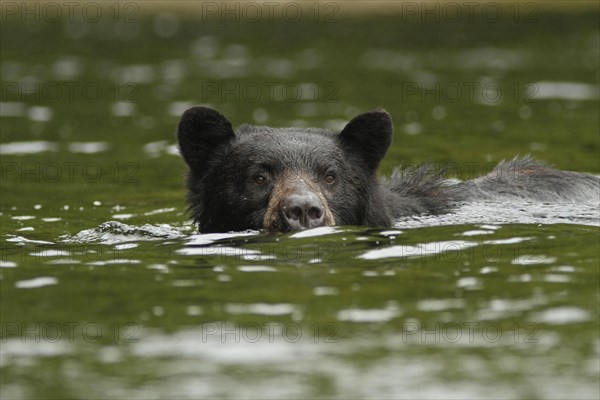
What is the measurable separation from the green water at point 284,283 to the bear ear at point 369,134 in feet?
2.85

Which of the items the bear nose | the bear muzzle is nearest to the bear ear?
the bear muzzle

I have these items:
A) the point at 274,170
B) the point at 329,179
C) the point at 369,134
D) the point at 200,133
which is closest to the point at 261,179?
the point at 274,170

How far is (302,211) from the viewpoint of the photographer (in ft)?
34.6

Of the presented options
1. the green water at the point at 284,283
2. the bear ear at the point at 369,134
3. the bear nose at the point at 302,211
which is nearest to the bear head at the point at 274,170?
the bear ear at the point at 369,134

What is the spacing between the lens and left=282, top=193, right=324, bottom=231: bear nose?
34.4 feet

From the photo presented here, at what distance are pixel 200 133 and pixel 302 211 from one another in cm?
211

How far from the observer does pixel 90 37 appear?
3494cm

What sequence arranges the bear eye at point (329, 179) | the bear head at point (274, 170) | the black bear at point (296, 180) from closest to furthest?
the black bear at point (296, 180)
the bear head at point (274, 170)
the bear eye at point (329, 179)

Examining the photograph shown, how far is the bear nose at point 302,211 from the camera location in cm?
1048

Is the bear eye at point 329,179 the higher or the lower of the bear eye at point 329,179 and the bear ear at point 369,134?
the lower

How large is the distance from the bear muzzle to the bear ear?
111 centimetres

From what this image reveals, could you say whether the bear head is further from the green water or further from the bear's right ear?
the green water

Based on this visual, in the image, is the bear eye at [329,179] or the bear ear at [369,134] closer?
the bear eye at [329,179]

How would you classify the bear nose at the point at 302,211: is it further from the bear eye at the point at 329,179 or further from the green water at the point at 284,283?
the bear eye at the point at 329,179
